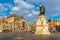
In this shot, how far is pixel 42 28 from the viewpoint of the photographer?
9044 centimetres

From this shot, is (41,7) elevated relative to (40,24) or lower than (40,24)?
elevated

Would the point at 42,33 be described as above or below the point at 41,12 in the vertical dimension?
below

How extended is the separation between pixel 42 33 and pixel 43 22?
5936 mm

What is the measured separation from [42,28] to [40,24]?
2.40 m

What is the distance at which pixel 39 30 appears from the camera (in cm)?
9175

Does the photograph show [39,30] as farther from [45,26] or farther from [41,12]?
[41,12]

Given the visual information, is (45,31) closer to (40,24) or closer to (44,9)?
(40,24)

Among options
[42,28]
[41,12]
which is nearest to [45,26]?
[42,28]

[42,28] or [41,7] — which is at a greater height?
[41,7]

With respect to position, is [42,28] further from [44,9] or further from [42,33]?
[44,9]

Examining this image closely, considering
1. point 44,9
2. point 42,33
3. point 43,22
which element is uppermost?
Result: point 44,9

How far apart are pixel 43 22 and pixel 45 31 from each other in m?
4.93

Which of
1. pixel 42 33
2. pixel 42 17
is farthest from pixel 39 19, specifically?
pixel 42 33

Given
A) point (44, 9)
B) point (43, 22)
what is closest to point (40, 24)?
point (43, 22)
